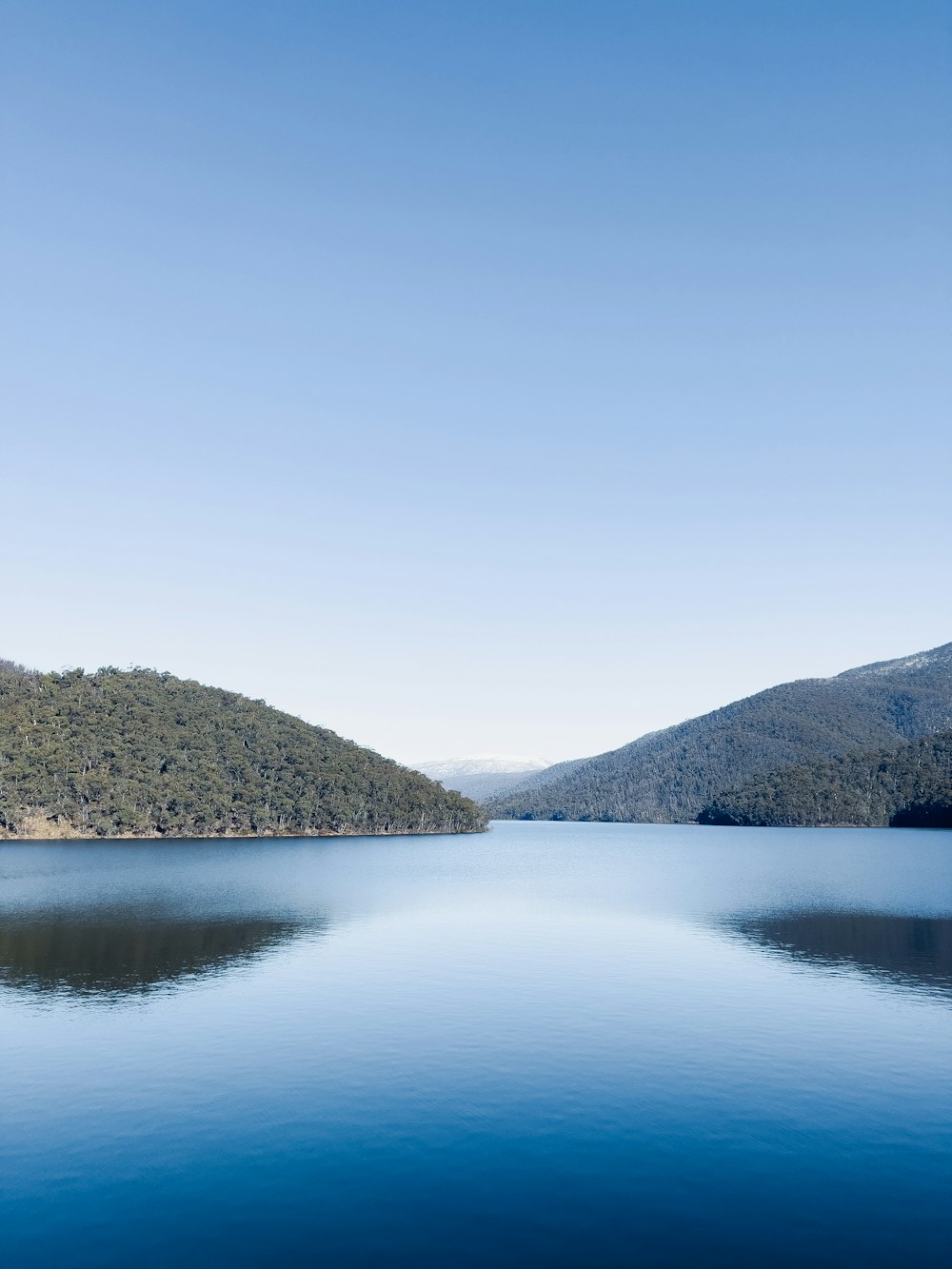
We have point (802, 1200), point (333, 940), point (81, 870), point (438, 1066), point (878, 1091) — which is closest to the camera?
point (802, 1200)

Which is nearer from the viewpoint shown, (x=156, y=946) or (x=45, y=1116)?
(x=45, y=1116)

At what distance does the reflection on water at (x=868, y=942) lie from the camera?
56.9m

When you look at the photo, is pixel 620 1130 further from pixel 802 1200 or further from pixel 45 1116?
pixel 45 1116

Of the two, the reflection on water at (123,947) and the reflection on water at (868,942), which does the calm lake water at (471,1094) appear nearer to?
the reflection on water at (123,947)

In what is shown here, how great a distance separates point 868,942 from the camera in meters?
68.8

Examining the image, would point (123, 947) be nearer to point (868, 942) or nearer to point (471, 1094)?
point (471, 1094)

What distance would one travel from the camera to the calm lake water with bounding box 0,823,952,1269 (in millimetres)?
23422

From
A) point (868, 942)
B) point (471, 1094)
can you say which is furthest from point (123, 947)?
point (868, 942)

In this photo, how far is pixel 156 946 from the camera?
6328 centimetres

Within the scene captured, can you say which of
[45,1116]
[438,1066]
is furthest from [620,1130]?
[45,1116]

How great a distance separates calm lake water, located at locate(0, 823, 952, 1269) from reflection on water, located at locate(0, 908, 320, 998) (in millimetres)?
413

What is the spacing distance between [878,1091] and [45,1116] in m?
32.0

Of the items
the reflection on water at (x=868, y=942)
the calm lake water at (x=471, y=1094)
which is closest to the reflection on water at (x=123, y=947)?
the calm lake water at (x=471, y=1094)

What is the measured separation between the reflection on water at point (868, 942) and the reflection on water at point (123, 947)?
4020cm
